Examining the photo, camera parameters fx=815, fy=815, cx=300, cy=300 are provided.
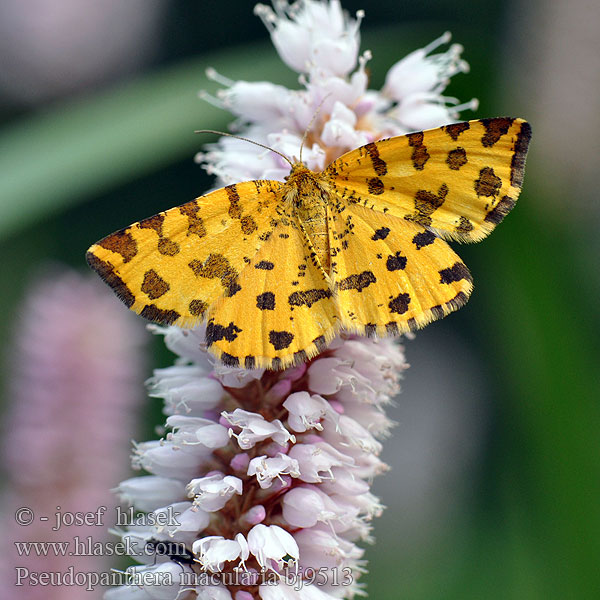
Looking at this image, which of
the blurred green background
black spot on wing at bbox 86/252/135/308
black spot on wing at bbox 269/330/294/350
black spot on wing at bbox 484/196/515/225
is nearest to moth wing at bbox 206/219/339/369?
black spot on wing at bbox 269/330/294/350

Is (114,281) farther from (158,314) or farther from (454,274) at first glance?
(454,274)

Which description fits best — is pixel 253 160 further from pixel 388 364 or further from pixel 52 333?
pixel 52 333

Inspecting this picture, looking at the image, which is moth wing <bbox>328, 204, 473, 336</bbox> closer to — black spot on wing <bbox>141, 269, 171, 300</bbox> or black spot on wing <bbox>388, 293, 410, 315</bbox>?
black spot on wing <bbox>388, 293, 410, 315</bbox>

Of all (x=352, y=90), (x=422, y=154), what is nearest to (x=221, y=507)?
(x=422, y=154)

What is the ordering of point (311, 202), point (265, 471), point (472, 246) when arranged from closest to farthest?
point (265, 471), point (311, 202), point (472, 246)

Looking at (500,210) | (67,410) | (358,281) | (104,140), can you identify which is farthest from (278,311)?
(67,410)

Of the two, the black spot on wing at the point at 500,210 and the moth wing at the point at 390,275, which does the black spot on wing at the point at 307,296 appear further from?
the black spot on wing at the point at 500,210

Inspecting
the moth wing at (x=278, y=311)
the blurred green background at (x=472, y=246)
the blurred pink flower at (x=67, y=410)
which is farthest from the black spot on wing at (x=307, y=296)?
the blurred pink flower at (x=67, y=410)
